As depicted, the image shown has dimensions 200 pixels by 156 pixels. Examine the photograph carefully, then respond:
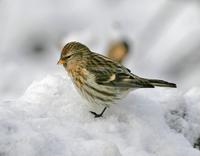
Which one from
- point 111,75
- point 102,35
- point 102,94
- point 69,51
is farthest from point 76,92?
point 102,35

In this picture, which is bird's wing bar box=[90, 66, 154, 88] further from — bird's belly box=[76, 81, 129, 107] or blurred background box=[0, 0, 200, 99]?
blurred background box=[0, 0, 200, 99]

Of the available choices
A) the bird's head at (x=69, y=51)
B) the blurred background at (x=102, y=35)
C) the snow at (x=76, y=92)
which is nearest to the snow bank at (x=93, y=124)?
the snow at (x=76, y=92)

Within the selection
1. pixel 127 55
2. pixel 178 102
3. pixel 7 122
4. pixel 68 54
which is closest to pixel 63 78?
pixel 68 54

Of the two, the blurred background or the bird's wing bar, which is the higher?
the bird's wing bar

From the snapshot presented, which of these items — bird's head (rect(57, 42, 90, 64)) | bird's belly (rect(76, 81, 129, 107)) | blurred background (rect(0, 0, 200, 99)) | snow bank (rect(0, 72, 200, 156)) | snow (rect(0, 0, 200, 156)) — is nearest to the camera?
snow bank (rect(0, 72, 200, 156))

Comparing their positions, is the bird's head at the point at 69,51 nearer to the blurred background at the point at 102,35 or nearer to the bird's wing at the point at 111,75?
the bird's wing at the point at 111,75

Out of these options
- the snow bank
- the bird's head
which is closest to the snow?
the snow bank

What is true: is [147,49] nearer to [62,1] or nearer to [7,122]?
[62,1]
